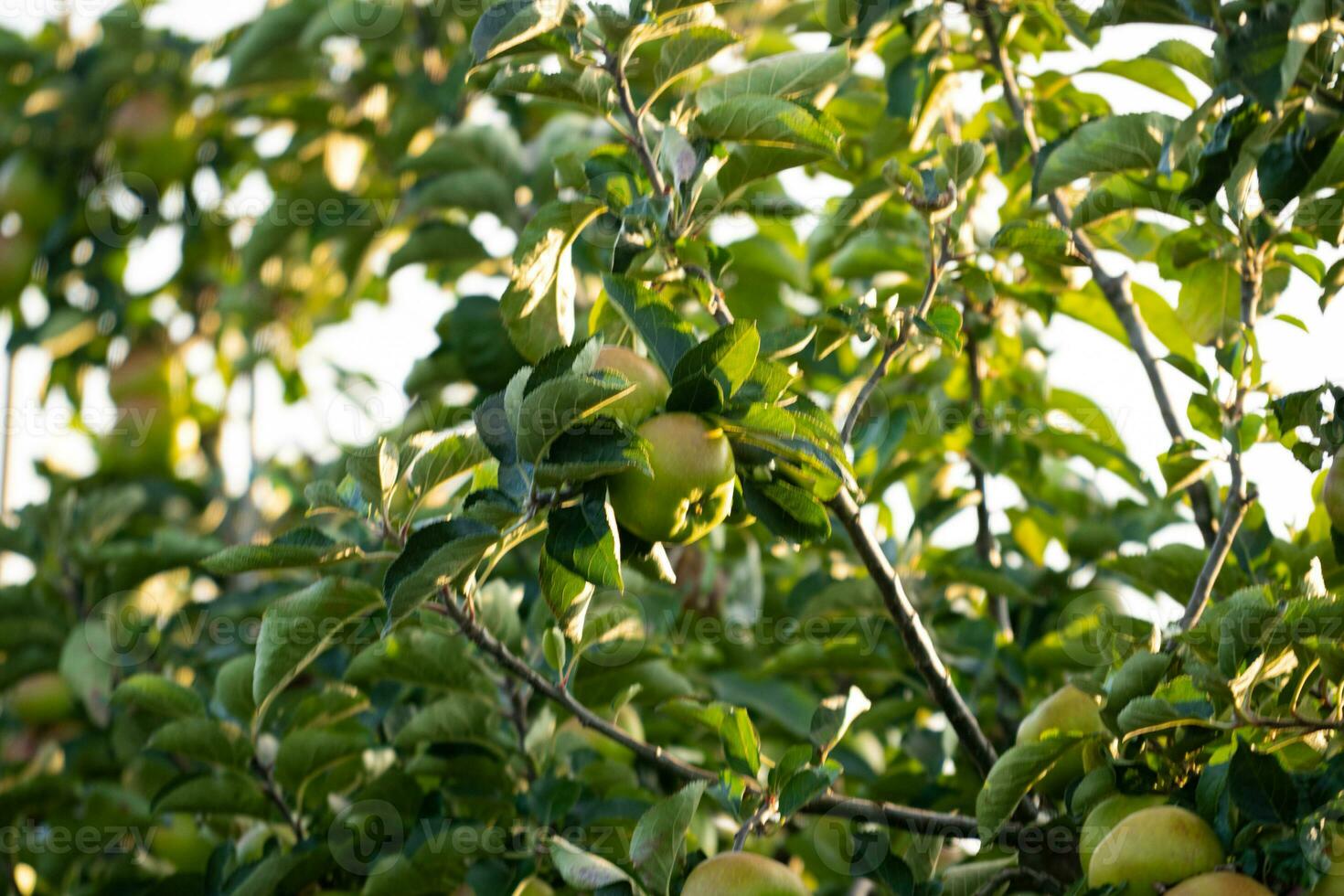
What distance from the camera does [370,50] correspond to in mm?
2531

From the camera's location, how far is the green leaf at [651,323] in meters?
0.95

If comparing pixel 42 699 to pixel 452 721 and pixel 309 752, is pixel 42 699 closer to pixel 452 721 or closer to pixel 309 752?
pixel 309 752

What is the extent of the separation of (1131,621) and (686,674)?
783 mm

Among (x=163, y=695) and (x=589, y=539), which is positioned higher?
(x=589, y=539)

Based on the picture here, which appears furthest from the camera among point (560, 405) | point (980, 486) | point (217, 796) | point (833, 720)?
point (980, 486)

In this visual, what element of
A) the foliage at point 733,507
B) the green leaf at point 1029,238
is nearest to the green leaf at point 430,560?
the foliage at point 733,507

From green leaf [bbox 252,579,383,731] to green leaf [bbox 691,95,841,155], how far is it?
0.43 m

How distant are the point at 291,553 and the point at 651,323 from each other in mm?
297

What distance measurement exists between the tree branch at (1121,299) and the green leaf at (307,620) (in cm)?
78

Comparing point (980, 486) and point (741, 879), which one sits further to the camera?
point (980, 486)

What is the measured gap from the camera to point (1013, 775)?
39.2 inches

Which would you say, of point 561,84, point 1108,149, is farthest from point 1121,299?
point 561,84

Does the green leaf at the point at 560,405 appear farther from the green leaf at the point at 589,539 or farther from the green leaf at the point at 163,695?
the green leaf at the point at 163,695

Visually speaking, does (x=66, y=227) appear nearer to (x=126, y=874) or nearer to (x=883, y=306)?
(x=126, y=874)
